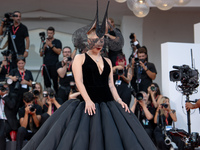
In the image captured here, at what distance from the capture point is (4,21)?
7133mm

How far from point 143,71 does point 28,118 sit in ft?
7.33

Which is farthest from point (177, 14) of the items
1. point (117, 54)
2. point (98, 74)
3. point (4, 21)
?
point (98, 74)

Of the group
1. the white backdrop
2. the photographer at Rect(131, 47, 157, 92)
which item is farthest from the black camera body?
the white backdrop

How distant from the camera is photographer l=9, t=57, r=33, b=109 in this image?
631 cm

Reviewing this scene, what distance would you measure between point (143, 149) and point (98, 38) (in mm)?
974

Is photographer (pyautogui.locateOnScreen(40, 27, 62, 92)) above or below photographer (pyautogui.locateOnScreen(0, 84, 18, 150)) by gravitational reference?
above

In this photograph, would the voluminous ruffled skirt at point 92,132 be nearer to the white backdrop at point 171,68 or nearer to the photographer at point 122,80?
the photographer at point 122,80

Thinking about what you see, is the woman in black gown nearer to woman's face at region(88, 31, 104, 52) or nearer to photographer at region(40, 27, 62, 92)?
woman's face at region(88, 31, 104, 52)

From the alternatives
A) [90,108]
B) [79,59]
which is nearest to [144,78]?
[79,59]

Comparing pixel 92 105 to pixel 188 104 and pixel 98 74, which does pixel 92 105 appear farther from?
pixel 188 104

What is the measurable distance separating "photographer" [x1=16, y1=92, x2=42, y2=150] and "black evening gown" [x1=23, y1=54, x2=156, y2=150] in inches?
113

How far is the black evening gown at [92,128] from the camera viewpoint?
2617mm

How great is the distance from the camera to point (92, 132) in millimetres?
2684

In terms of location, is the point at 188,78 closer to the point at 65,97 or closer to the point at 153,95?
the point at 153,95
